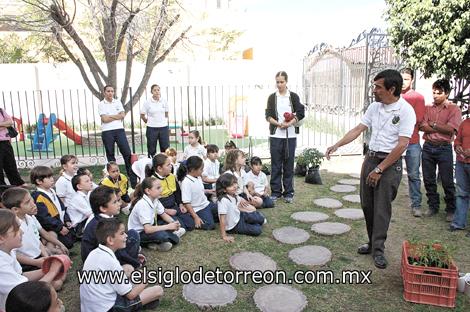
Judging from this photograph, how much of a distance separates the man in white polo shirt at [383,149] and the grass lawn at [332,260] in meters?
0.35

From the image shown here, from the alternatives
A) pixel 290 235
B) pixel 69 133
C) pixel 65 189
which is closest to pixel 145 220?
pixel 65 189

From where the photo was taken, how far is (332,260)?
3748 millimetres

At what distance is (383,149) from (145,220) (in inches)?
96.6

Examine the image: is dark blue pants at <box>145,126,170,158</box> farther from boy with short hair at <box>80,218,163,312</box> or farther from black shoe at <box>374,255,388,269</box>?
black shoe at <box>374,255,388,269</box>

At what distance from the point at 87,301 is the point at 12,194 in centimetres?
118

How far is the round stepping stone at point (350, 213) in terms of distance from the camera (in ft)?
16.2

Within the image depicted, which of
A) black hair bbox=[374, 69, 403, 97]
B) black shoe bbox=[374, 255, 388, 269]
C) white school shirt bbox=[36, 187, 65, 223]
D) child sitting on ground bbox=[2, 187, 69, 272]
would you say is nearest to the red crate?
black shoe bbox=[374, 255, 388, 269]

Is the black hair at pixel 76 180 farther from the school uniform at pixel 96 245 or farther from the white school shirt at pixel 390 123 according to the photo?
the white school shirt at pixel 390 123

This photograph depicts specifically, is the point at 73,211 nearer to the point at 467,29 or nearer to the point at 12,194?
the point at 12,194

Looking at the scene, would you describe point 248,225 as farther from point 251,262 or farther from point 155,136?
point 155,136

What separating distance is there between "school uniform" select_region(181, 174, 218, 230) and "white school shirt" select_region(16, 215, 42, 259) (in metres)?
1.72

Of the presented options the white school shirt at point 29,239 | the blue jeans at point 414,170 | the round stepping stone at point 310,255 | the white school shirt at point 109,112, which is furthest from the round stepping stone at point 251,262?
the white school shirt at point 109,112

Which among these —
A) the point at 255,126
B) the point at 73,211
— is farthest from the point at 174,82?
the point at 73,211

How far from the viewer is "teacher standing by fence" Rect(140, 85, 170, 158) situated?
676 centimetres
